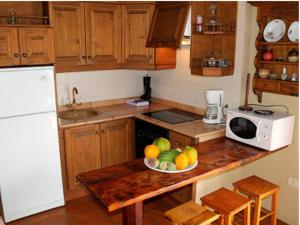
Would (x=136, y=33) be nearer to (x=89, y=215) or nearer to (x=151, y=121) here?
(x=151, y=121)

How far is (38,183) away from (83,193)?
583 millimetres

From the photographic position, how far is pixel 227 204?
7.34 feet

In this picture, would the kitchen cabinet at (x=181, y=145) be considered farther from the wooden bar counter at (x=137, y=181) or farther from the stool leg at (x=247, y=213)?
the stool leg at (x=247, y=213)

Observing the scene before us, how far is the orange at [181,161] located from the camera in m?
1.97

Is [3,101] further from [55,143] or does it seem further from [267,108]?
[267,108]

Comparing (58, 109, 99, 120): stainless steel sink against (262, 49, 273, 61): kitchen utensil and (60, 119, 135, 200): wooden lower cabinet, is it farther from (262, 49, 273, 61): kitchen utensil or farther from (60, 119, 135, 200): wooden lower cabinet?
(262, 49, 273, 61): kitchen utensil

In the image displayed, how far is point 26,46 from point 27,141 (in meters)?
0.86

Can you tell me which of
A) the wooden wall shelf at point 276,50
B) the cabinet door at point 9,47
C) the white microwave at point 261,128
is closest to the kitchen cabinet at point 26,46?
the cabinet door at point 9,47

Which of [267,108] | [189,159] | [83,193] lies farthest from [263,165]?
[83,193]

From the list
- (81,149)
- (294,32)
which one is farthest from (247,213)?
(81,149)

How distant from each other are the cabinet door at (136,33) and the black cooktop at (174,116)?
587mm

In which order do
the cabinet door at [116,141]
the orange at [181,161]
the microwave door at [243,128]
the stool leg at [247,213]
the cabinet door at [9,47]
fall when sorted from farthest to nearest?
the cabinet door at [116,141] < the cabinet door at [9,47] < the microwave door at [243,128] < the stool leg at [247,213] < the orange at [181,161]

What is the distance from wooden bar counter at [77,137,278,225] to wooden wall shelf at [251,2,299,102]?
0.70m

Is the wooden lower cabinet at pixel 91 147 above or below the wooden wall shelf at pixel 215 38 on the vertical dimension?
below
